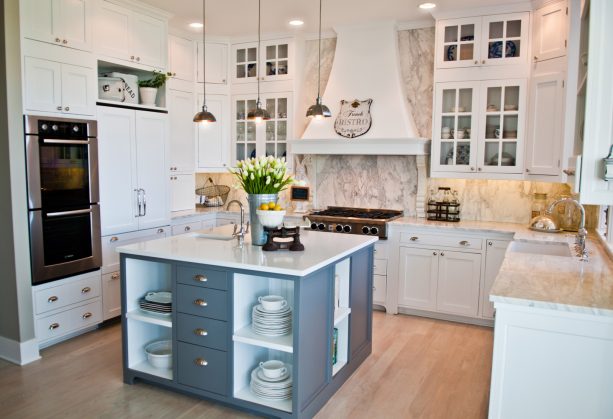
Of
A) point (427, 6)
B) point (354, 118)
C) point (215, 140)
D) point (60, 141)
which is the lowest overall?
point (60, 141)

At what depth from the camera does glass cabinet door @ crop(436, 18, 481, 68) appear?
4.46m

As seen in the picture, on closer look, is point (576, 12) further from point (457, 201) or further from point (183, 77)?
point (183, 77)

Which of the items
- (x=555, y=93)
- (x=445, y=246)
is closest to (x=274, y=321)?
(x=445, y=246)

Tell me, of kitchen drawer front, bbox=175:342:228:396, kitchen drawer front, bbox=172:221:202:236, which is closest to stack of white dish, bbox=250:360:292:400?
kitchen drawer front, bbox=175:342:228:396

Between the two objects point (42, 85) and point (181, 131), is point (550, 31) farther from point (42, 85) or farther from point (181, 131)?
point (42, 85)

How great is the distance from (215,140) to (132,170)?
1.45 meters

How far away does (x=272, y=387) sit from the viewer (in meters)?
2.84

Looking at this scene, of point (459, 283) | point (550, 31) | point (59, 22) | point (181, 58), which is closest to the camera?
point (59, 22)

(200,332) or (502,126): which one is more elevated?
(502,126)

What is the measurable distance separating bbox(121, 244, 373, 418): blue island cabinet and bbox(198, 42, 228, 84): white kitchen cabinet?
2892mm

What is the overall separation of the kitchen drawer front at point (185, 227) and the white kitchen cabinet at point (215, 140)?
0.65 meters

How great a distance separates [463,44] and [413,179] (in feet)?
4.64

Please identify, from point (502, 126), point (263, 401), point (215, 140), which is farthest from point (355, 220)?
point (263, 401)

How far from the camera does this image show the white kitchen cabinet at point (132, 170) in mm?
4152
